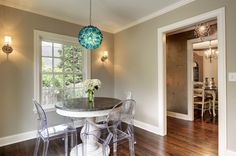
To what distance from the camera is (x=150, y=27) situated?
3383 mm

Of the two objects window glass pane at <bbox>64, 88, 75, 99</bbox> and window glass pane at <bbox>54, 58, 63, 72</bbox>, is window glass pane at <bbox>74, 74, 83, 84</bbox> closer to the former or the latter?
window glass pane at <bbox>64, 88, 75, 99</bbox>

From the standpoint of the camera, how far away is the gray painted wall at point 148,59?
2180 millimetres

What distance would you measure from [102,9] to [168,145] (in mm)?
2904

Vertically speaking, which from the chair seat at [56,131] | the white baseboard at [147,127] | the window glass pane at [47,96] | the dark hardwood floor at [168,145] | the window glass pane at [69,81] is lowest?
the dark hardwood floor at [168,145]

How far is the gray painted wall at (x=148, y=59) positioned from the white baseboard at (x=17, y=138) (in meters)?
2.26

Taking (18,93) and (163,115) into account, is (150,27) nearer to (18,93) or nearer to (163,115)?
(163,115)

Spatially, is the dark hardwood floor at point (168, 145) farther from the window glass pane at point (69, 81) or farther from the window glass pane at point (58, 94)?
the window glass pane at point (69, 81)

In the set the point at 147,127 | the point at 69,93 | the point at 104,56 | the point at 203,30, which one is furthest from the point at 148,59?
Answer: the point at 69,93

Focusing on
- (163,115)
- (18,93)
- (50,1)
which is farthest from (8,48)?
(163,115)

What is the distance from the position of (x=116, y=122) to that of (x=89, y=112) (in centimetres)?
41

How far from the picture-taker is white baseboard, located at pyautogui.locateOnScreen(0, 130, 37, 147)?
270 cm

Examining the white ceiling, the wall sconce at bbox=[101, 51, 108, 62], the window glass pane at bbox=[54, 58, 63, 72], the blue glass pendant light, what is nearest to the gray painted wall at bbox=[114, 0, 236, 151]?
the white ceiling

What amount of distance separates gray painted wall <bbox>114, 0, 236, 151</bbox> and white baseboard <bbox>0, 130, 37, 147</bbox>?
7.42ft

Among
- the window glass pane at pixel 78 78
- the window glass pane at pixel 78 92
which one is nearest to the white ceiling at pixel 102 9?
the window glass pane at pixel 78 78
